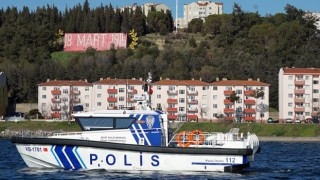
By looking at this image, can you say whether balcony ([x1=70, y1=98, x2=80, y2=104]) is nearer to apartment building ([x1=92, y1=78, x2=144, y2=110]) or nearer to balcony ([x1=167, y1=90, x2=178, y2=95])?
apartment building ([x1=92, y1=78, x2=144, y2=110])

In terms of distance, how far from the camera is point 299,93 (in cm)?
11969

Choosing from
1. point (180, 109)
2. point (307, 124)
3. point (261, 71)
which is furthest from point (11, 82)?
point (307, 124)

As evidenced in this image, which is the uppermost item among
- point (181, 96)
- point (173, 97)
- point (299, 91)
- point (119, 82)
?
point (119, 82)

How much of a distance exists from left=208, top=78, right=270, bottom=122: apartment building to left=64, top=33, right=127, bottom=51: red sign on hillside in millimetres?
A: 48305

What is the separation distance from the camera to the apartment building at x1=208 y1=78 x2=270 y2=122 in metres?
117

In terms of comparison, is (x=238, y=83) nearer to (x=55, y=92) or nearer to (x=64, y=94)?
(x=64, y=94)

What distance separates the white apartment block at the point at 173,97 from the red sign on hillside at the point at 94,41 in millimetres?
41061

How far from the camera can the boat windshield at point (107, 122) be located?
39438 mm

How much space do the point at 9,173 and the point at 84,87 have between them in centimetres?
8595

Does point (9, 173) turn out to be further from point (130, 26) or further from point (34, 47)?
point (130, 26)

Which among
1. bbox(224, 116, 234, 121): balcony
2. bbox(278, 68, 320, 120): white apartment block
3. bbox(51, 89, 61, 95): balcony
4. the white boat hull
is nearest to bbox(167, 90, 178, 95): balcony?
bbox(224, 116, 234, 121): balcony

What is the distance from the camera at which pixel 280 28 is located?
539 ft

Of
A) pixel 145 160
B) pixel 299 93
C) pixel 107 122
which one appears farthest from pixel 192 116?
pixel 145 160

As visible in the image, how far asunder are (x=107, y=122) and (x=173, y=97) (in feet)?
272
